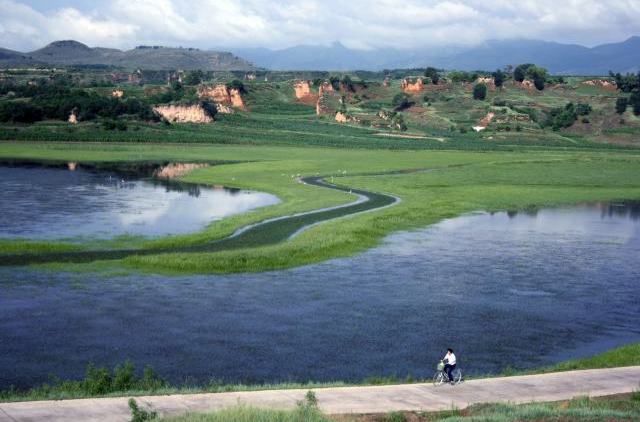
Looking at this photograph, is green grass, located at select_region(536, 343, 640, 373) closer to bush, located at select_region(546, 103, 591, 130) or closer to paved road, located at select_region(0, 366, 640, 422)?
paved road, located at select_region(0, 366, 640, 422)

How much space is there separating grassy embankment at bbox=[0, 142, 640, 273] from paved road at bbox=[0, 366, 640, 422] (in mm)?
22594

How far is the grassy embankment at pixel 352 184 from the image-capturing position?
52719 mm

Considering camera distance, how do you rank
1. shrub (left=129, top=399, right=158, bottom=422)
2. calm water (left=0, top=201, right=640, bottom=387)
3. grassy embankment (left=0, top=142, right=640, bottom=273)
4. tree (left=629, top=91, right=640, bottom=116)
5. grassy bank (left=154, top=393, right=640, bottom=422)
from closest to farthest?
shrub (left=129, top=399, right=158, bottom=422) → grassy bank (left=154, top=393, right=640, bottom=422) → calm water (left=0, top=201, right=640, bottom=387) → grassy embankment (left=0, top=142, right=640, bottom=273) → tree (left=629, top=91, right=640, bottom=116)

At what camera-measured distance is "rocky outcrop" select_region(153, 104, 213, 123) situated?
182m

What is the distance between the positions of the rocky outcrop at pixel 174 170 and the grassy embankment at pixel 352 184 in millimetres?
2477

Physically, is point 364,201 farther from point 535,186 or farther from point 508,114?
point 508,114

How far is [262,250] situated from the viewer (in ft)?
173

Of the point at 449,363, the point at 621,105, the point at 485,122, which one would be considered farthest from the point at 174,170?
the point at 621,105

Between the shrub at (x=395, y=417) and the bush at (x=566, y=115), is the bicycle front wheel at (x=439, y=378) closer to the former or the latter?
the shrub at (x=395, y=417)

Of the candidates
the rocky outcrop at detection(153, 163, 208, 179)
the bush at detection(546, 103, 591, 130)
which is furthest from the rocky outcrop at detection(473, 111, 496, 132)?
the rocky outcrop at detection(153, 163, 208, 179)

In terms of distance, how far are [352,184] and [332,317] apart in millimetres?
55967

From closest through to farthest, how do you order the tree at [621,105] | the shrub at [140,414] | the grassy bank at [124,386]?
1. the shrub at [140,414]
2. the grassy bank at [124,386]
3. the tree at [621,105]

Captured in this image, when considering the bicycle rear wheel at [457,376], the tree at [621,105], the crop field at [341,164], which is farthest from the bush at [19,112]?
the bicycle rear wheel at [457,376]

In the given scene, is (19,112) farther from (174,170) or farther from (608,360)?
(608,360)
